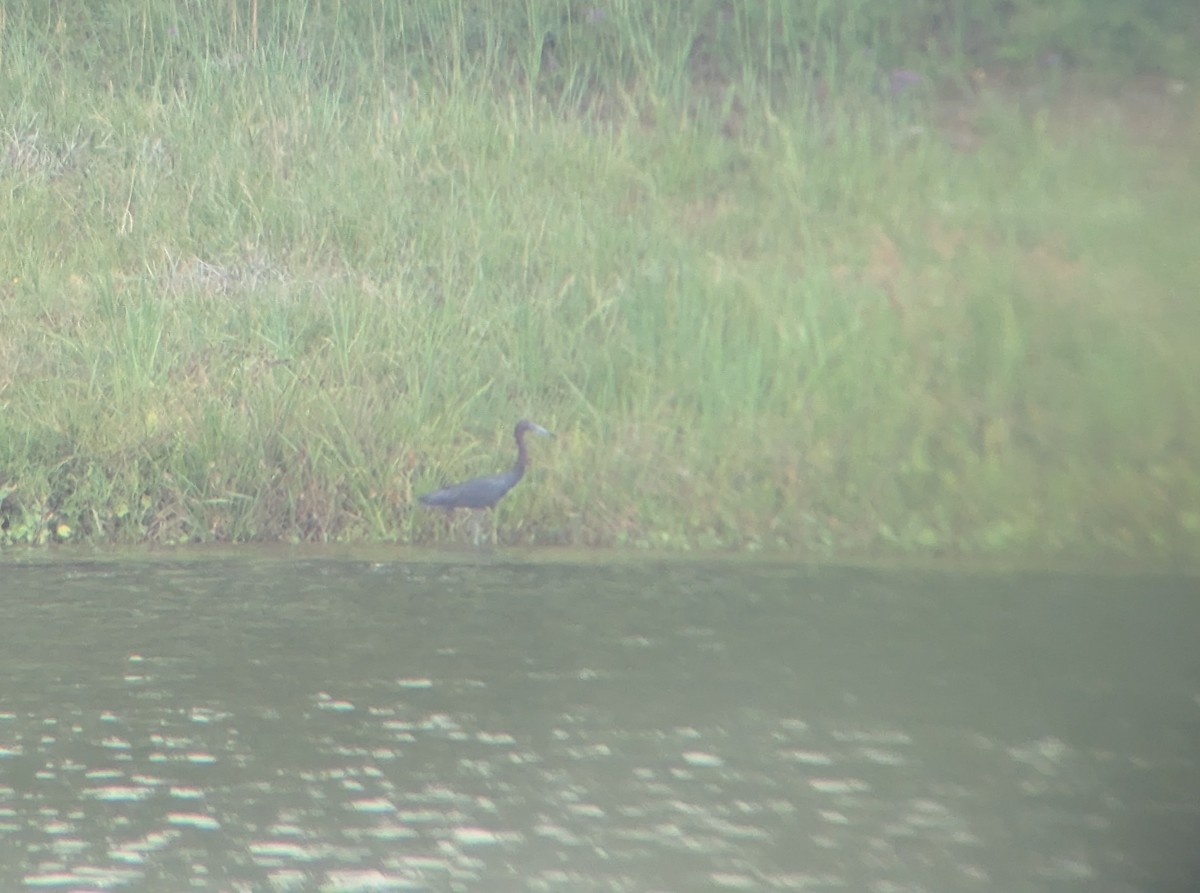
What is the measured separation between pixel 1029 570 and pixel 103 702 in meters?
4.54

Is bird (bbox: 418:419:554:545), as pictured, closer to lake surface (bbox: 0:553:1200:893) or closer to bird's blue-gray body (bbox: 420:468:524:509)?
bird's blue-gray body (bbox: 420:468:524:509)

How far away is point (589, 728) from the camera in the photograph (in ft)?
24.2

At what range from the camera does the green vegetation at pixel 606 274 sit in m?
10.5

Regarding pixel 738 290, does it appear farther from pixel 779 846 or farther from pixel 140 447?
pixel 779 846

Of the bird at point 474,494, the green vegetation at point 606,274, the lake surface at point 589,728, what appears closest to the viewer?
the lake surface at point 589,728

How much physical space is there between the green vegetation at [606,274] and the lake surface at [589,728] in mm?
720

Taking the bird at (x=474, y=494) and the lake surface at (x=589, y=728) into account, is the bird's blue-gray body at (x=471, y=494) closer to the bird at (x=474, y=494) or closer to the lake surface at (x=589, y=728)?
the bird at (x=474, y=494)

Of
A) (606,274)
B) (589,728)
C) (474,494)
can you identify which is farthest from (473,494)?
(589,728)

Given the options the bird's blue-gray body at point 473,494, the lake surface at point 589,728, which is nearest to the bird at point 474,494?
the bird's blue-gray body at point 473,494

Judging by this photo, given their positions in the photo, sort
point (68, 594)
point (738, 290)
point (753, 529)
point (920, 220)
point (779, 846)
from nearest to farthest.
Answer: point (779, 846)
point (68, 594)
point (753, 529)
point (738, 290)
point (920, 220)

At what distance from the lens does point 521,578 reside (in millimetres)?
9602

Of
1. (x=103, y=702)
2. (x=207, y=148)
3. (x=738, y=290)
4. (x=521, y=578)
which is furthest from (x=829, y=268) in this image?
(x=103, y=702)

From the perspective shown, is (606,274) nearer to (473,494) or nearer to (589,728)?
(473,494)

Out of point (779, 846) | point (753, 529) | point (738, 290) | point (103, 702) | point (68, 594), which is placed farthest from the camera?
point (738, 290)
